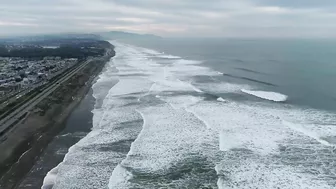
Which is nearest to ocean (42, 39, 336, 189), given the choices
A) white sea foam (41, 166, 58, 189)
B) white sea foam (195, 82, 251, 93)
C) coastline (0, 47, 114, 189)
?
white sea foam (41, 166, 58, 189)

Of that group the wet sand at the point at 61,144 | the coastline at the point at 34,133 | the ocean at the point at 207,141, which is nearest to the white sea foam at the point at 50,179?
the ocean at the point at 207,141

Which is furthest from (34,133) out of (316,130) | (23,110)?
(316,130)

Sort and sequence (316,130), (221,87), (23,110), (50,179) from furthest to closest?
(221,87) → (23,110) → (316,130) → (50,179)

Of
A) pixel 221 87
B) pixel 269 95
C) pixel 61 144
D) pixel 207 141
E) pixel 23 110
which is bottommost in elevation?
pixel 61 144

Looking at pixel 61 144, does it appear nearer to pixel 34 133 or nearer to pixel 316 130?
pixel 34 133

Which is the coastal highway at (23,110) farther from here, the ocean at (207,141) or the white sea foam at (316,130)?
the white sea foam at (316,130)

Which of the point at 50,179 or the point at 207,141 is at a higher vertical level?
the point at 207,141

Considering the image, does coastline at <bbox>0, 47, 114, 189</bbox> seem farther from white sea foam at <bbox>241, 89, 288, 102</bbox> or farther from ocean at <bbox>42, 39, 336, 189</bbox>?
white sea foam at <bbox>241, 89, 288, 102</bbox>

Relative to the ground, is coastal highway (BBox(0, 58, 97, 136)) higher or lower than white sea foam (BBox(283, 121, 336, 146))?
lower

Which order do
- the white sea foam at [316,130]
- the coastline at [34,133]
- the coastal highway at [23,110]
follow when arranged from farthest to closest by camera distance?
the coastal highway at [23,110]
the white sea foam at [316,130]
the coastline at [34,133]
